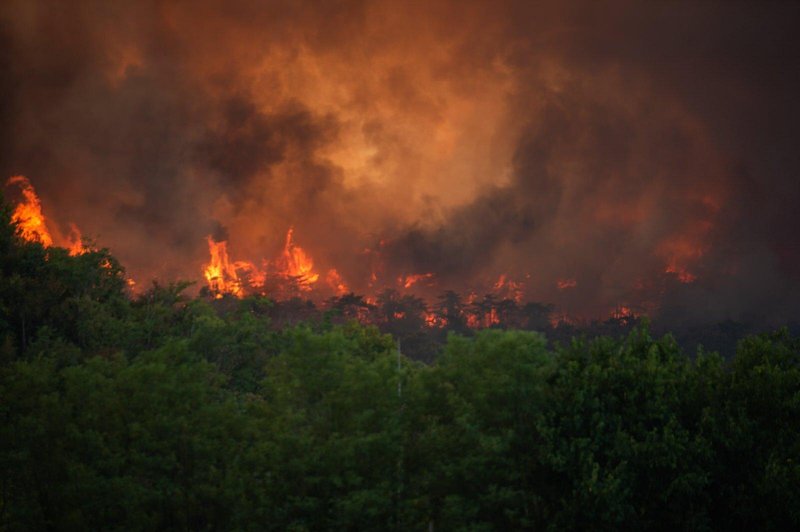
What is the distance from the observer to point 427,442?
35969 millimetres

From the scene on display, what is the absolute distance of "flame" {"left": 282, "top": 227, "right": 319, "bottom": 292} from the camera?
12496 cm

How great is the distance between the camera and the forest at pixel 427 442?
108ft

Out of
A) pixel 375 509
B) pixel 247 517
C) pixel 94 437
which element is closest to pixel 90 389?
pixel 94 437

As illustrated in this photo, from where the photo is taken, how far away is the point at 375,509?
3300 cm

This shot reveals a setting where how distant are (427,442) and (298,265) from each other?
307 feet

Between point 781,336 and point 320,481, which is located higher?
point 781,336

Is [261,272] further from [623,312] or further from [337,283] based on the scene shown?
[623,312]

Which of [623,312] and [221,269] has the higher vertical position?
[221,269]

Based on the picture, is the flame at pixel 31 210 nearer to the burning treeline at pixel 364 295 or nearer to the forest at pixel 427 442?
the burning treeline at pixel 364 295

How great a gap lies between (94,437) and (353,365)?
1115 centimetres

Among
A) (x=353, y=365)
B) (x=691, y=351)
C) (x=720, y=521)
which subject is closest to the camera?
(x=720, y=521)

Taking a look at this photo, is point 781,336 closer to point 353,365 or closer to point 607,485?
point 607,485

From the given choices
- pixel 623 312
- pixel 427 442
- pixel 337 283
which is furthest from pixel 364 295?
pixel 427 442

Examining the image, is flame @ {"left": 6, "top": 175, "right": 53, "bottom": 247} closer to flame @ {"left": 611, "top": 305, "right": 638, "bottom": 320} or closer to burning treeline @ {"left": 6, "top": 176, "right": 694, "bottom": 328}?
burning treeline @ {"left": 6, "top": 176, "right": 694, "bottom": 328}
